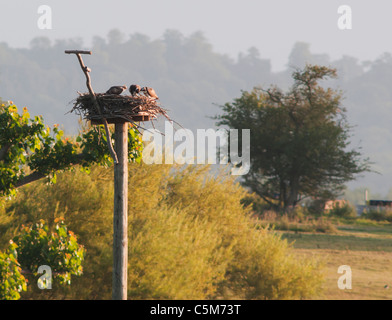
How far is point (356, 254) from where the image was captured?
29.7m

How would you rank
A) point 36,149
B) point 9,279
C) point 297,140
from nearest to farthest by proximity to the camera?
point 9,279 < point 36,149 < point 297,140

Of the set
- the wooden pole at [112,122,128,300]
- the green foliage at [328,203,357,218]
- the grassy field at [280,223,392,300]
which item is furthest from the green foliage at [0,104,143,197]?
the green foliage at [328,203,357,218]

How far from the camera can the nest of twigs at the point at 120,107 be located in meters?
12.2

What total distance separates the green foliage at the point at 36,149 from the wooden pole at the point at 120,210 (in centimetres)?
68

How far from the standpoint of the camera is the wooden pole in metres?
12.7

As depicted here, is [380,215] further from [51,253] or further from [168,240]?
[51,253]

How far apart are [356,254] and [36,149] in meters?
20.4

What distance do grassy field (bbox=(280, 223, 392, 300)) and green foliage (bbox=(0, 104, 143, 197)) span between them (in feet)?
22.6

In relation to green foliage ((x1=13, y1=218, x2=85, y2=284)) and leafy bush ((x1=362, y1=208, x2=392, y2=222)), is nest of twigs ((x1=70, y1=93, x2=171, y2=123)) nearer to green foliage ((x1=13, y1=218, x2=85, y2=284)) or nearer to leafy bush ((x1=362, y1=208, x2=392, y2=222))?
green foliage ((x1=13, y1=218, x2=85, y2=284))

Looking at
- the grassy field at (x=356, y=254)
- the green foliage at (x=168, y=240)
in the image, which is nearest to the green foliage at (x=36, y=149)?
the green foliage at (x=168, y=240)

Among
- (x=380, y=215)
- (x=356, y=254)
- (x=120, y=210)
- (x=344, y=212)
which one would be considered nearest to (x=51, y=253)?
(x=120, y=210)

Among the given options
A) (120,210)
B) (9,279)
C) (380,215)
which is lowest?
(380,215)

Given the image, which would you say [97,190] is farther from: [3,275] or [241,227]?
[3,275]
